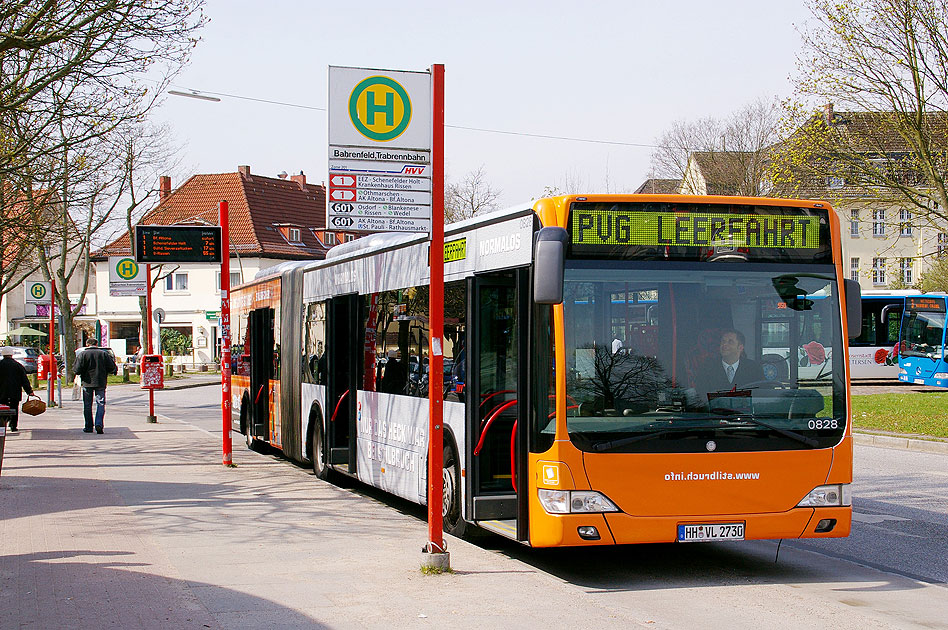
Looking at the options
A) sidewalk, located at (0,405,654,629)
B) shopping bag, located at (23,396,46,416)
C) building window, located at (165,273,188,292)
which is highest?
building window, located at (165,273,188,292)

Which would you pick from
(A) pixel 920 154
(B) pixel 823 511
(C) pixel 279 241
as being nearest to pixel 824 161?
(A) pixel 920 154

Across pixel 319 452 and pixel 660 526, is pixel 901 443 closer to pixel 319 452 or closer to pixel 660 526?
pixel 319 452

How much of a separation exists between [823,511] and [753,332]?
141cm

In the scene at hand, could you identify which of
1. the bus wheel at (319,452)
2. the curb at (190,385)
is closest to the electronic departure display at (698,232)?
the bus wheel at (319,452)

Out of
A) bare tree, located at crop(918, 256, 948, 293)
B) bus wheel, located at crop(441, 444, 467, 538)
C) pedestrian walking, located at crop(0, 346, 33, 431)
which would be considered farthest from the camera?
bare tree, located at crop(918, 256, 948, 293)

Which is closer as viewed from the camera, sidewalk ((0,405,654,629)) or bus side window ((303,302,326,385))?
sidewalk ((0,405,654,629))

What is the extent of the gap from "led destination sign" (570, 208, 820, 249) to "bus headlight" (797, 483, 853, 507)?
180 cm

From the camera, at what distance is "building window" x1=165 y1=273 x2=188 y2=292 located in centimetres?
7712

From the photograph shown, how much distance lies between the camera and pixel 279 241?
76312 mm

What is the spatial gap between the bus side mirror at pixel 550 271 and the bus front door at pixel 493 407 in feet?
4.05

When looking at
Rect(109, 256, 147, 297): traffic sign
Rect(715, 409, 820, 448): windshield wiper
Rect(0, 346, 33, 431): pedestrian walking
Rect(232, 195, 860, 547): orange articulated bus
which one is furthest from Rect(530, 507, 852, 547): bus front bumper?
Rect(109, 256, 147, 297): traffic sign

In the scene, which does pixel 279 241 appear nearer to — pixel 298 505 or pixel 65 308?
pixel 65 308

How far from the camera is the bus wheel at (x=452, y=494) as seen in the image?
9.65 m

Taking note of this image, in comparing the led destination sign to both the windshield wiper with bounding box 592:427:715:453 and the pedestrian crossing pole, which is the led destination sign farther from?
the windshield wiper with bounding box 592:427:715:453
